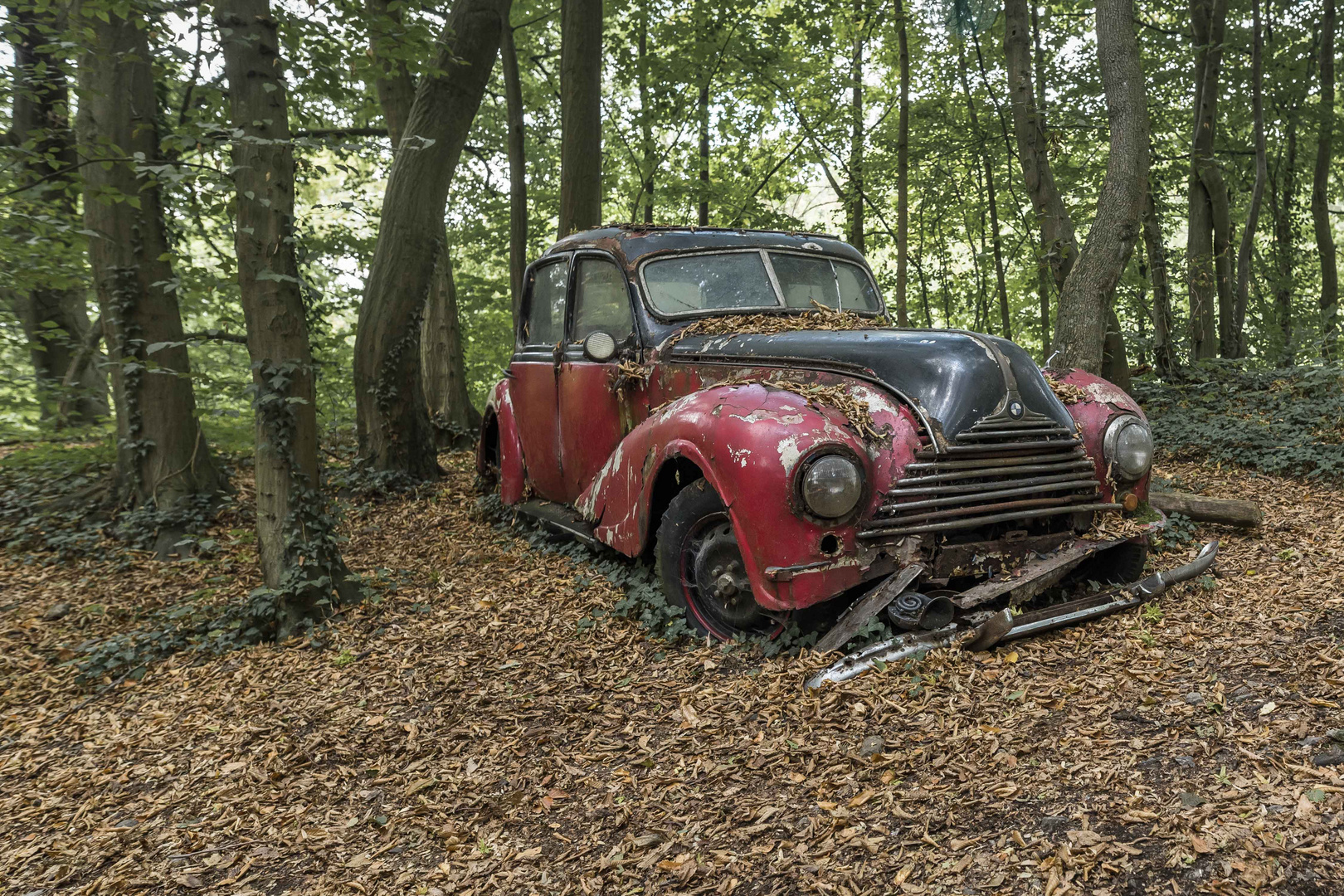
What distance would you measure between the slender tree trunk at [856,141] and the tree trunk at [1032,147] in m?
2.33

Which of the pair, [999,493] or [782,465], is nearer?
[782,465]

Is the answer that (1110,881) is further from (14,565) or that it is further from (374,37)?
(14,565)

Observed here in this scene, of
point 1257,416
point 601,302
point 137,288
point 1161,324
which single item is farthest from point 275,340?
point 1161,324

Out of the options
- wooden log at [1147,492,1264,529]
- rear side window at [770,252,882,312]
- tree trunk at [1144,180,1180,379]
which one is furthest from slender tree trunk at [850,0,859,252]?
wooden log at [1147,492,1264,529]

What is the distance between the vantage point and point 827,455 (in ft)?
11.4

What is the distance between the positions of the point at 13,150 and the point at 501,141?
9.60 meters

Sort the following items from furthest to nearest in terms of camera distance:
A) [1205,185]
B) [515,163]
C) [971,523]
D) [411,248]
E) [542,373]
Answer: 1. [1205,185]
2. [515,163]
3. [411,248]
4. [542,373]
5. [971,523]

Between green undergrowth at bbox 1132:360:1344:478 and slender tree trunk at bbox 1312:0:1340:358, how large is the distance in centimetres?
137

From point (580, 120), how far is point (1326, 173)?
37.1 feet

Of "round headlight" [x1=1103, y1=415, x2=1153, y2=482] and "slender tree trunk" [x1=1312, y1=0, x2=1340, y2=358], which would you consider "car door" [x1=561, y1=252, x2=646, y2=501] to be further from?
"slender tree trunk" [x1=1312, y1=0, x2=1340, y2=358]

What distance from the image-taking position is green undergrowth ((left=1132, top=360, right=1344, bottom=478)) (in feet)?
22.1

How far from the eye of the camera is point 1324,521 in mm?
5320

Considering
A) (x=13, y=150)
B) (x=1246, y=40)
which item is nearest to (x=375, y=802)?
(x=13, y=150)

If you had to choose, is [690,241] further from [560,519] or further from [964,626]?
[964,626]
